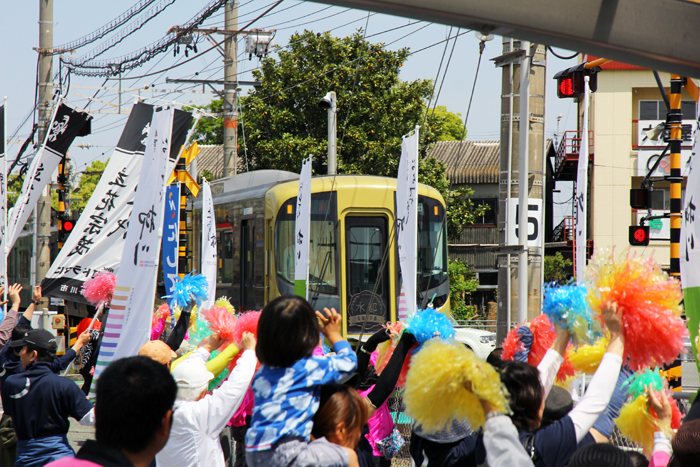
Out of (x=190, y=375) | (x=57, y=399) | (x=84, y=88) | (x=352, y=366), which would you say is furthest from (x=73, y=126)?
(x=84, y=88)

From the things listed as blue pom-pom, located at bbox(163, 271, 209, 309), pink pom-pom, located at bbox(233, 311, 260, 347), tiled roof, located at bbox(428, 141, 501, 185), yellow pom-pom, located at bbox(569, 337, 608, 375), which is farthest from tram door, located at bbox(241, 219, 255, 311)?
tiled roof, located at bbox(428, 141, 501, 185)

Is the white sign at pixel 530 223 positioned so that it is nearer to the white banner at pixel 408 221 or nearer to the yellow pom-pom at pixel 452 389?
the white banner at pixel 408 221

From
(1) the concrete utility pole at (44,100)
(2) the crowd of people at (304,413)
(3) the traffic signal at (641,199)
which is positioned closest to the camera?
(2) the crowd of people at (304,413)

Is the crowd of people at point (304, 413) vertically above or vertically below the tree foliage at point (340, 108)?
below

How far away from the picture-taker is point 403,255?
7336 mm

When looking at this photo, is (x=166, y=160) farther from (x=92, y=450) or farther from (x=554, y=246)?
(x=554, y=246)

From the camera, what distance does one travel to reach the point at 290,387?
2.60m

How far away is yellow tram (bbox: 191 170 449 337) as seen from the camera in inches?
437

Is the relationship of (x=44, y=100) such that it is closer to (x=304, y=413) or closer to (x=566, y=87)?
(x=566, y=87)

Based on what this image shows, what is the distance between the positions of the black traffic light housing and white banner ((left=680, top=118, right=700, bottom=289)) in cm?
567

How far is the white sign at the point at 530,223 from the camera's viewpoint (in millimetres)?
7492

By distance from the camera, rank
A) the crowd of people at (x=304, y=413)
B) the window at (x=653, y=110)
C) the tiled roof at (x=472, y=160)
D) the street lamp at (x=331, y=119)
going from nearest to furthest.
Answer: the crowd of people at (x=304, y=413) < the street lamp at (x=331, y=119) < the window at (x=653, y=110) < the tiled roof at (x=472, y=160)

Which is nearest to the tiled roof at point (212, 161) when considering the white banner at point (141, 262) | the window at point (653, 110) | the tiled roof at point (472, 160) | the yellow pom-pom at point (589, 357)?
the tiled roof at point (472, 160)

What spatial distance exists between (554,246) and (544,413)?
1023 inches
